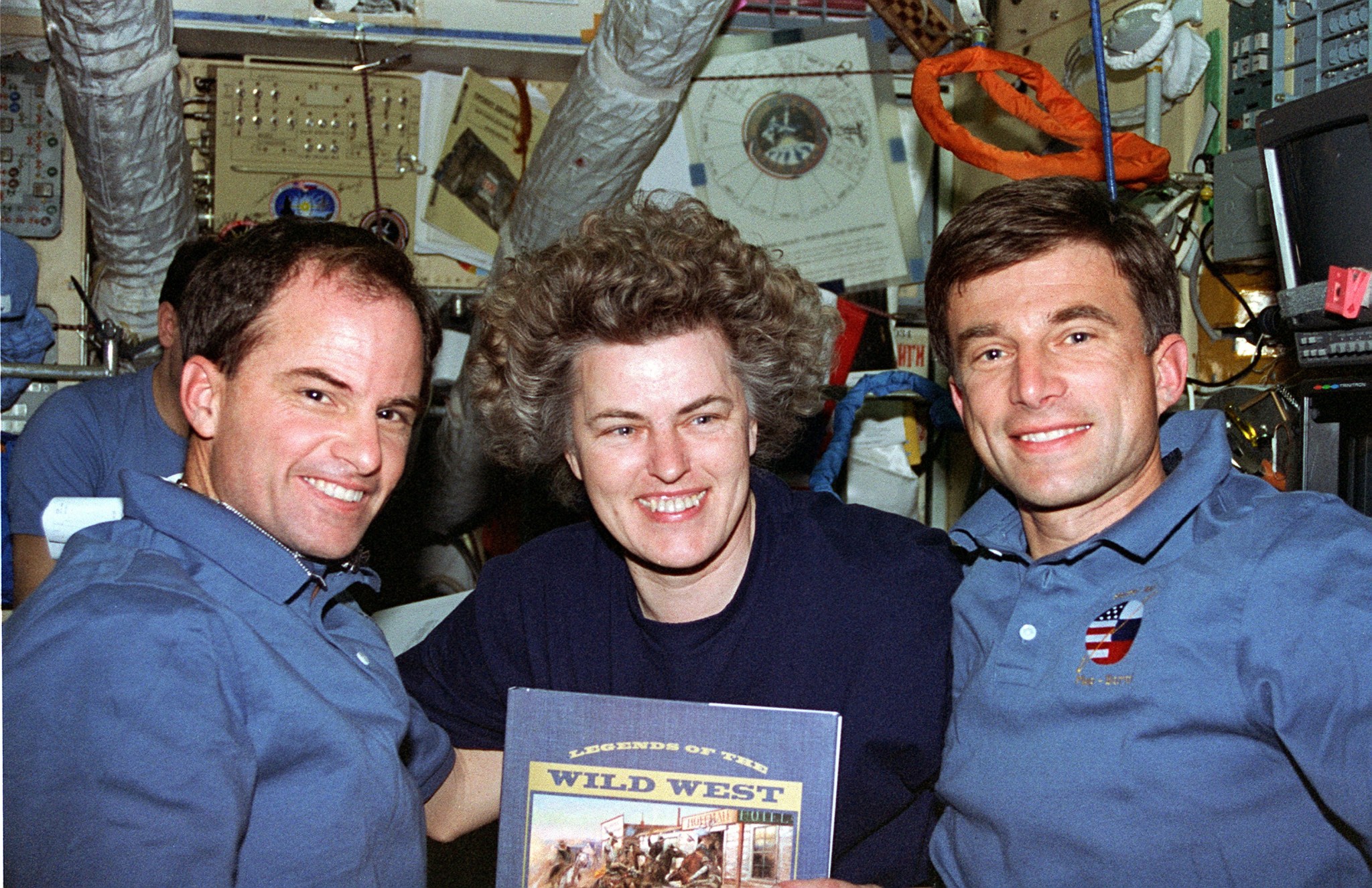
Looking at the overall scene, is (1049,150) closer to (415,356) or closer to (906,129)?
(906,129)

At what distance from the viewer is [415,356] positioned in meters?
1.42

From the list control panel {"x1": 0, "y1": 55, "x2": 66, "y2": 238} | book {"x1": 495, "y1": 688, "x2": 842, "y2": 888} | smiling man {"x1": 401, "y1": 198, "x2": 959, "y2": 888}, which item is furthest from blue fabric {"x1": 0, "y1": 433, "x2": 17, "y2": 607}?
book {"x1": 495, "y1": 688, "x2": 842, "y2": 888}

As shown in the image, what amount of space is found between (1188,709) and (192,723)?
42.0 inches

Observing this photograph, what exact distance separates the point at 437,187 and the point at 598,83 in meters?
0.74

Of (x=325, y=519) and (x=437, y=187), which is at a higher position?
(x=437, y=187)

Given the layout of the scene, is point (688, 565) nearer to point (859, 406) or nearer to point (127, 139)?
point (859, 406)

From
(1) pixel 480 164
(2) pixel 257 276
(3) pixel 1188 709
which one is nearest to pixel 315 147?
(1) pixel 480 164

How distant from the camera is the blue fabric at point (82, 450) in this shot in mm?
2516

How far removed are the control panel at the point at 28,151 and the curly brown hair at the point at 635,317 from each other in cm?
171

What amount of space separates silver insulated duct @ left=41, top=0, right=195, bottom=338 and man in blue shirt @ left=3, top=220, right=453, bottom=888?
1.40 metres

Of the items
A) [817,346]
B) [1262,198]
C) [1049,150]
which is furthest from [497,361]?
[1049,150]

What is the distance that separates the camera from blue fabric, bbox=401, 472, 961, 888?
155cm

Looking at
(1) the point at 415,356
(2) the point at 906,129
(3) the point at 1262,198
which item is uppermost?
(2) the point at 906,129

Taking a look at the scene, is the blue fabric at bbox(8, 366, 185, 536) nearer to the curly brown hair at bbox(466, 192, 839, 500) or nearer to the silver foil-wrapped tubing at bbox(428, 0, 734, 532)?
the silver foil-wrapped tubing at bbox(428, 0, 734, 532)
